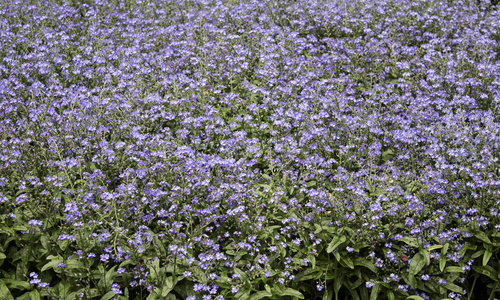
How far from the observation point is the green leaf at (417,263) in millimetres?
4688

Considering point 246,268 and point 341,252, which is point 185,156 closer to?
point 246,268

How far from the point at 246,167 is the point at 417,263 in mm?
2127

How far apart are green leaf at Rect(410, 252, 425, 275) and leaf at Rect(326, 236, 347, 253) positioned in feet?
2.24

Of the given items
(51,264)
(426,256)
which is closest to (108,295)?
(51,264)

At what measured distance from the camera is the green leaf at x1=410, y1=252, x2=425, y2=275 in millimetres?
4688

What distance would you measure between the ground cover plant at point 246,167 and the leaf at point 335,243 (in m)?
0.06

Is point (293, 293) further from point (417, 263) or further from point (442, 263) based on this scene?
point (442, 263)

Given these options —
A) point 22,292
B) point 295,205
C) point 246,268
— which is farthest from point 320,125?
point 22,292

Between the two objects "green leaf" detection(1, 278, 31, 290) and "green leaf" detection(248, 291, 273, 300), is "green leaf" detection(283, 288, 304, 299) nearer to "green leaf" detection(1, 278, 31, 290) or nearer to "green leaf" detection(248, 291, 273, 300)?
"green leaf" detection(248, 291, 273, 300)

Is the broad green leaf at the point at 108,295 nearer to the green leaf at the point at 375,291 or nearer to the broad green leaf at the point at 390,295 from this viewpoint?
the green leaf at the point at 375,291

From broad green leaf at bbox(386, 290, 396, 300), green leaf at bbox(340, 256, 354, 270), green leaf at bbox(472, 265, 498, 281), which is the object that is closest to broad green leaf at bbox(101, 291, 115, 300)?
green leaf at bbox(340, 256, 354, 270)

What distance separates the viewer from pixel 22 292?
4879mm

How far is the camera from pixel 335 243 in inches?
185

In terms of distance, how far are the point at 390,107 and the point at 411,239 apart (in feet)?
7.15
